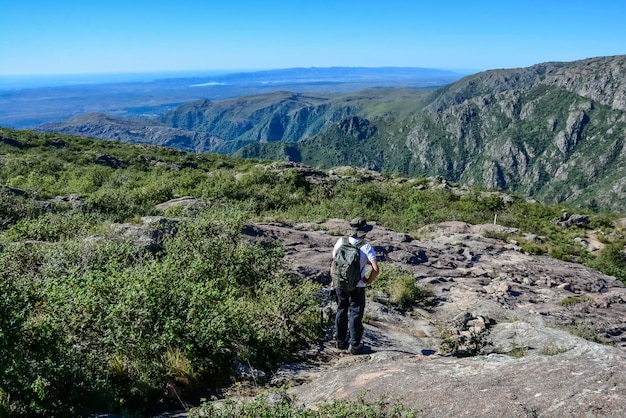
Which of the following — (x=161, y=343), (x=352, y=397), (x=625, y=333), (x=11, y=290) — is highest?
(x=11, y=290)

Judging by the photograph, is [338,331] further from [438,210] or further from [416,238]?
[438,210]

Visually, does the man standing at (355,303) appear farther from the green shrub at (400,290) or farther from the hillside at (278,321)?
the green shrub at (400,290)

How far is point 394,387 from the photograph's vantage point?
524cm

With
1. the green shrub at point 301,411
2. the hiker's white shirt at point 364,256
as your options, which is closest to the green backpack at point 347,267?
the hiker's white shirt at point 364,256

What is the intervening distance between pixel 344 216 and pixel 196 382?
1542cm

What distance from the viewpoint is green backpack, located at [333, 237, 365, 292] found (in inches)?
289

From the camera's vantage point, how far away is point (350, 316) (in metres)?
7.38

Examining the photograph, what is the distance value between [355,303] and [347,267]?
68 cm

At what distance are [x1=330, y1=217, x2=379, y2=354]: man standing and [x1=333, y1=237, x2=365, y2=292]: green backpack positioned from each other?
3.2 inches

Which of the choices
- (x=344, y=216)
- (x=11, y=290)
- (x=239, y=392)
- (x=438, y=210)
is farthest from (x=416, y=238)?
(x=11, y=290)

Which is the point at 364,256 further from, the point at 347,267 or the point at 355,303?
the point at 355,303

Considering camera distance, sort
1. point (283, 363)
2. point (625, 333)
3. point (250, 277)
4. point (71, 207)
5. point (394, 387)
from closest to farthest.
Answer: point (394, 387)
point (283, 363)
point (250, 277)
point (625, 333)
point (71, 207)

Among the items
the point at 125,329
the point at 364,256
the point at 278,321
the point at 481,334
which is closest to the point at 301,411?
the point at 125,329

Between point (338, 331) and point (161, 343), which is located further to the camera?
point (338, 331)
